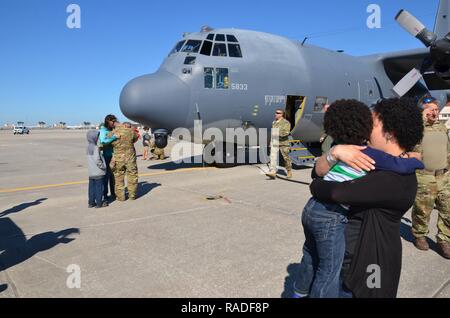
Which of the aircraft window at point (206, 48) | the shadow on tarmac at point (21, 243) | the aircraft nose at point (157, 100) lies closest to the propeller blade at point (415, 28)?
the aircraft window at point (206, 48)

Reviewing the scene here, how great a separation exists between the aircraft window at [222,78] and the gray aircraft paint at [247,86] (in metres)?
0.12

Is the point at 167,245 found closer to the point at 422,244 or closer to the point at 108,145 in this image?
the point at 108,145

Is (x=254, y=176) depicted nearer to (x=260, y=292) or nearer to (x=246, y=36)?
(x=246, y=36)

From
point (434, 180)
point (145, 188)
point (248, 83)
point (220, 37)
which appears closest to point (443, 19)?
point (248, 83)

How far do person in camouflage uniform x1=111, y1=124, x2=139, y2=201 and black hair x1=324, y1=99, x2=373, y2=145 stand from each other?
557cm

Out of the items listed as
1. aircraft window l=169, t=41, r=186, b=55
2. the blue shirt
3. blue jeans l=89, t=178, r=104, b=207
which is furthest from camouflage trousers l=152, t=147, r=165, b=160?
blue jeans l=89, t=178, r=104, b=207

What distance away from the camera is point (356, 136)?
2.17 meters

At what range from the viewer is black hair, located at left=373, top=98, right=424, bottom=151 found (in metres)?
2.17

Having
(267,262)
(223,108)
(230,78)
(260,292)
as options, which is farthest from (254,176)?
(260,292)

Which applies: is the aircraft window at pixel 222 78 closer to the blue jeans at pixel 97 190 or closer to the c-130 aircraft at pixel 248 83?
the c-130 aircraft at pixel 248 83

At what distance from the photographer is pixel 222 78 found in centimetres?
902

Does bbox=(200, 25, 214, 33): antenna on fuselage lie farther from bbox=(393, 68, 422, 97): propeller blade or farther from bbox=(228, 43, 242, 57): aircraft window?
bbox=(393, 68, 422, 97): propeller blade

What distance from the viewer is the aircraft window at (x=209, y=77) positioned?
8.85m

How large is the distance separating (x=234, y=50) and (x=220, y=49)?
1.42 feet
